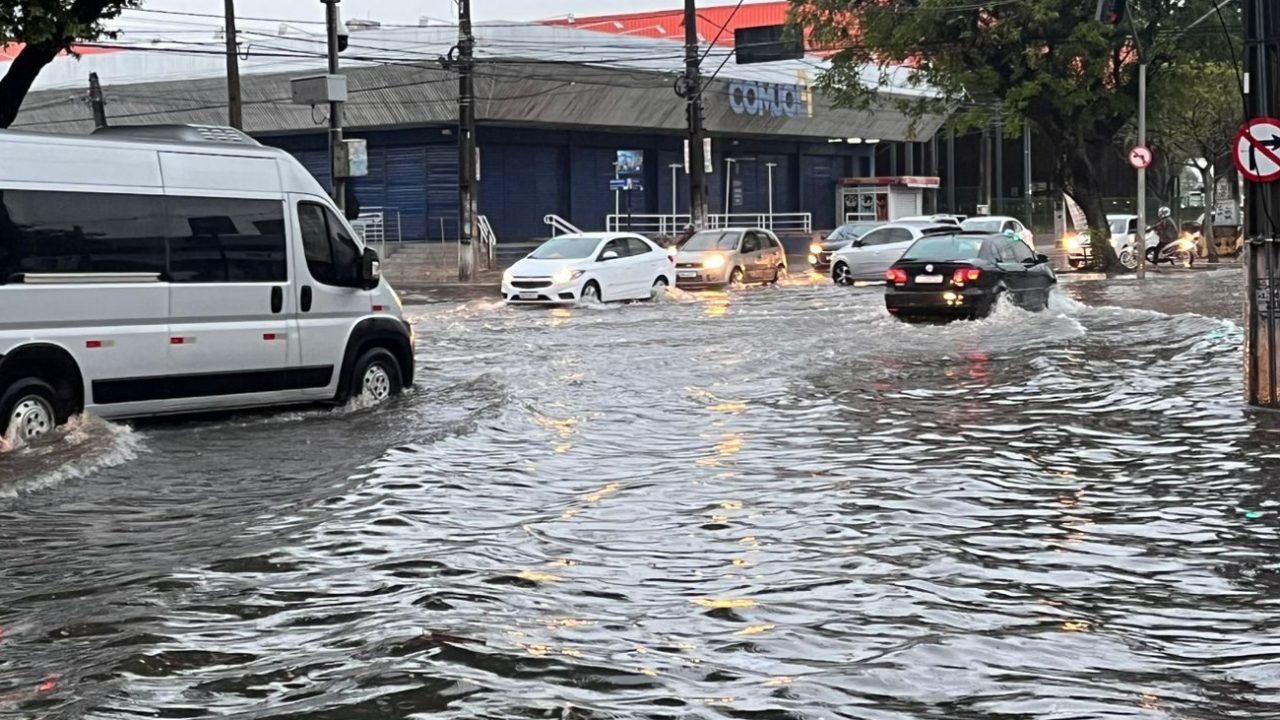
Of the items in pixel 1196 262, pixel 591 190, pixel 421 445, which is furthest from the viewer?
pixel 591 190

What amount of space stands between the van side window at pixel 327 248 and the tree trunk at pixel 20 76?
6.53 meters

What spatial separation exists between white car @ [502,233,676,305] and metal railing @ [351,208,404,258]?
19.8m

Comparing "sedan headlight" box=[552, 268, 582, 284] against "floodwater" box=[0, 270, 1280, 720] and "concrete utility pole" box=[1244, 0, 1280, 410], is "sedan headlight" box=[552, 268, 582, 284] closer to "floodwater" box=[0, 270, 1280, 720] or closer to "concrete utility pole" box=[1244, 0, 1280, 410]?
"floodwater" box=[0, 270, 1280, 720]

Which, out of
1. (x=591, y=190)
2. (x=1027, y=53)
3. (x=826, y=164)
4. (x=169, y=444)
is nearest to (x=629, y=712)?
(x=169, y=444)

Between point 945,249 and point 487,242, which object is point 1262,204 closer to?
point 945,249

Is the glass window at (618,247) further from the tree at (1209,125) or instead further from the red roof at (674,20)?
the red roof at (674,20)

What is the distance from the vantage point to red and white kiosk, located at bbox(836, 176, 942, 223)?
219 feet

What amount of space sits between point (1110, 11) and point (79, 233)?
1063 inches

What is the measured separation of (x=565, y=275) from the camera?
29.9 m

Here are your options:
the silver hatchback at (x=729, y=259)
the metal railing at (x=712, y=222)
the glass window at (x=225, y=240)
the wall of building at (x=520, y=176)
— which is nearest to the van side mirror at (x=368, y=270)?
the glass window at (x=225, y=240)

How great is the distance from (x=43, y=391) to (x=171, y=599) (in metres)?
5.03

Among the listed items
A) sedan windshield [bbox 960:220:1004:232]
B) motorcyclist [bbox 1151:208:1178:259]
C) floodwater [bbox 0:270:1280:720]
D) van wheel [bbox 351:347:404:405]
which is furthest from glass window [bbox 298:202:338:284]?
motorcyclist [bbox 1151:208:1178:259]

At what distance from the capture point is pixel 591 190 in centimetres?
5406

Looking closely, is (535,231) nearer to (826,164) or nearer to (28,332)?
(826,164)
